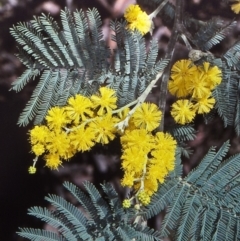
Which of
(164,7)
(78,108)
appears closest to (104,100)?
(78,108)

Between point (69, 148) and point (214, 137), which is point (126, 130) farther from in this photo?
point (214, 137)

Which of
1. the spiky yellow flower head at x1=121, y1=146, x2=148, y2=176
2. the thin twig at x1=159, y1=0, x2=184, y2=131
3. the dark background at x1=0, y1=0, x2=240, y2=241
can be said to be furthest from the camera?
the dark background at x1=0, y1=0, x2=240, y2=241

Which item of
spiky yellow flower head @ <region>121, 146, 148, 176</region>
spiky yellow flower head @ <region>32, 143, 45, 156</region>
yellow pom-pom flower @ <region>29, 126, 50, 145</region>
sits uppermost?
yellow pom-pom flower @ <region>29, 126, 50, 145</region>

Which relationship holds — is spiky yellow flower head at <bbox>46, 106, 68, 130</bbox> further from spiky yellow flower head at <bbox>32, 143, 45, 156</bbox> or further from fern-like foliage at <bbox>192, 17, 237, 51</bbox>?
fern-like foliage at <bbox>192, 17, 237, 51</bbox>

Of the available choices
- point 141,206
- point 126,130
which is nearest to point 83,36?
point 126,130

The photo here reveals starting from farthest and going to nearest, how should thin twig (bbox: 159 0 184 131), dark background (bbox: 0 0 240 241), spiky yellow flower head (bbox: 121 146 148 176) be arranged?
dark background (bbox: 0 0 240 241), thin twig (bbox: 159 0 184 131), spiky yellow flower head (bbox: 121 146 148 176)

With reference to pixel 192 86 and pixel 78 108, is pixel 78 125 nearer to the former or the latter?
pixel 78 108

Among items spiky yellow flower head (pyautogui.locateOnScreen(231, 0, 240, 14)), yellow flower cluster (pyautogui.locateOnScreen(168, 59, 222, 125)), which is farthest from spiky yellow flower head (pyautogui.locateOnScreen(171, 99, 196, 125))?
spiky yellow flower head (pyautogui.locateOnScreen(231, 0, 240, 14))
